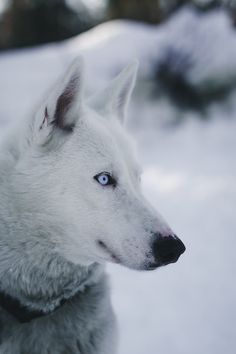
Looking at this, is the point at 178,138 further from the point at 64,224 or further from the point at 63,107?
the point at 64,224

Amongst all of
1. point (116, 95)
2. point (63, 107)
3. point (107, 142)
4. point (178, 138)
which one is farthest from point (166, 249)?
point (178, 138)

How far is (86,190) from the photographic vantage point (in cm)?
185

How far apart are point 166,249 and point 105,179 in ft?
1.37

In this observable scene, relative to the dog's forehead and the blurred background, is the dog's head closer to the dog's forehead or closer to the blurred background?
the dog's forehead

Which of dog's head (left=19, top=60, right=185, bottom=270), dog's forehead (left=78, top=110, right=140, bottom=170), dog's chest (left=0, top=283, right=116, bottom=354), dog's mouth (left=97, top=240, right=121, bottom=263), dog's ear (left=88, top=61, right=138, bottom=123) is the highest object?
dog's ear (left=88, top=61, right=138, bottom=123)

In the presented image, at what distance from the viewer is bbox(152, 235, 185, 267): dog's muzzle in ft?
5.71

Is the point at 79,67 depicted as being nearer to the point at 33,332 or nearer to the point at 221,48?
the point at 33,332

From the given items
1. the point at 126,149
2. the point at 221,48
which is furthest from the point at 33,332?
the point at 221,48

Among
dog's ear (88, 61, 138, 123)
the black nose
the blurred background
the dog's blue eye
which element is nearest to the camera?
the black nose

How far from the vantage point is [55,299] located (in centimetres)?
199

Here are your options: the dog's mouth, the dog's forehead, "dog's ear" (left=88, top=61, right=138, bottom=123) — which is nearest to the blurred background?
the dog's forehead

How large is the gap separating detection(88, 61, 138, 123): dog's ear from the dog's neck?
30.4 inches

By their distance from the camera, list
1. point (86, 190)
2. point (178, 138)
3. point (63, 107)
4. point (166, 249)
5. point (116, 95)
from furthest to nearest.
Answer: point (178, 138)
point (116, 95)
point (63, 107)
point (86, 190)
point (166, 249)

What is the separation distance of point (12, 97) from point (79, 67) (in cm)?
606
